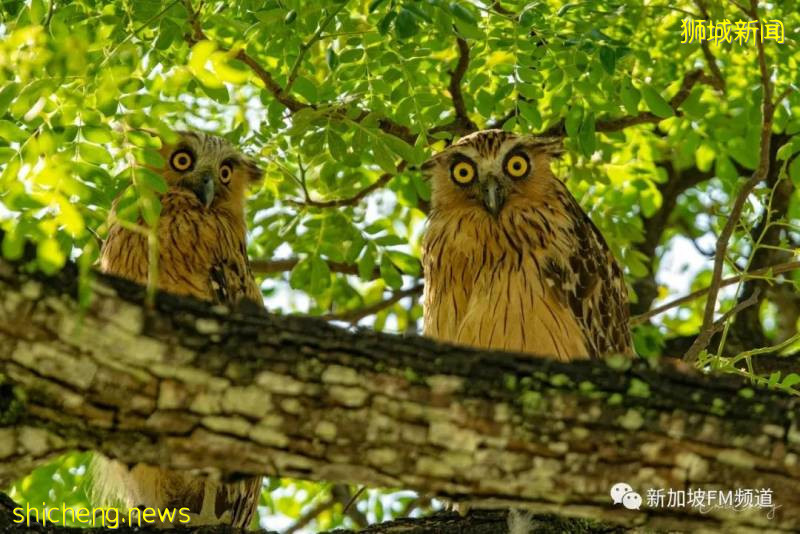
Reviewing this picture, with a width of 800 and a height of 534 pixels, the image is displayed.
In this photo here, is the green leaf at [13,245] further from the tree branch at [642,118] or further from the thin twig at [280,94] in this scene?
the tree branch at [642,118]

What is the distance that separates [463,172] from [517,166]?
0.30 metres

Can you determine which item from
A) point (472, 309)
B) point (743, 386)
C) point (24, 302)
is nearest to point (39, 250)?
point (24, 302)

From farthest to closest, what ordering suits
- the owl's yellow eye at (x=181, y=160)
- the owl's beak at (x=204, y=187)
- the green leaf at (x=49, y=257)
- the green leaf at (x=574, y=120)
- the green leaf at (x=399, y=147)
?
the owl's yellow eye at (x=181, y=160)
the owl's beak at (x=204, y=187)
the green leaf at (x=574, y=120)
the green leaf at (x=399, y=147)
the green leaf at (x=49, y=257)

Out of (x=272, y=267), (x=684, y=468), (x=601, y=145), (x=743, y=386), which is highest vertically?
(x=601, y=145)

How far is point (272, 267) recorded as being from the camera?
7055 mm

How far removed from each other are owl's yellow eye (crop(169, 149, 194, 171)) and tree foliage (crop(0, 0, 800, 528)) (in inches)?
9.8

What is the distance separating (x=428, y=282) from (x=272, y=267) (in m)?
1.42

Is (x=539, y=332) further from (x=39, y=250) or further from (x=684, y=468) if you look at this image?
(x=39, y=250)

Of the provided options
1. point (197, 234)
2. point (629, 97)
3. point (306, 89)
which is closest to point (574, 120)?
point (629, 97)

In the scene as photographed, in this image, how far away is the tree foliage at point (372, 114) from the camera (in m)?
3.50

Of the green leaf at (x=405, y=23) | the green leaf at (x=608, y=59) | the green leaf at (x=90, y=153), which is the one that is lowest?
the green leaf at (x=90, y=153)

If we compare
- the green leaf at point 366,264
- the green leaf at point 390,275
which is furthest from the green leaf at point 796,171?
the green leaf at point 366,264

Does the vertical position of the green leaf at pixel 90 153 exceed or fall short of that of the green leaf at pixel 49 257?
it exceeds it

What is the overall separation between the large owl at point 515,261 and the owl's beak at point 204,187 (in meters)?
1.22
